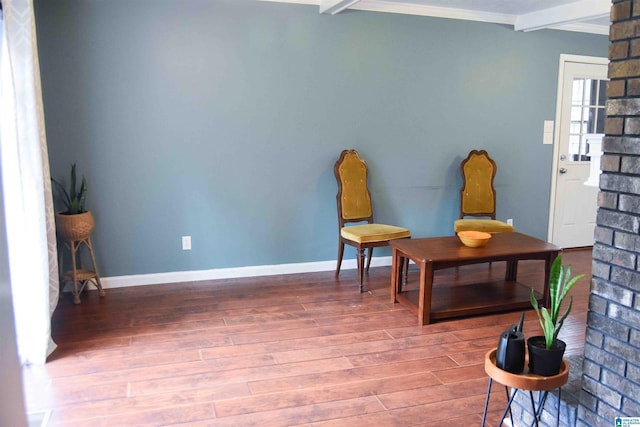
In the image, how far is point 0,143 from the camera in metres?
2.49

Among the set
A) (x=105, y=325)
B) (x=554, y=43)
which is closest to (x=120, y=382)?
(x=105, y=325)

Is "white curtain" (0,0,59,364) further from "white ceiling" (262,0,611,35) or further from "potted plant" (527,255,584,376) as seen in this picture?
"potted plant" (527,255,584,376)

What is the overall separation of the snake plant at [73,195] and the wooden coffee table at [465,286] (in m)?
2.28

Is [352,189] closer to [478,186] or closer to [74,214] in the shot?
[478,186]

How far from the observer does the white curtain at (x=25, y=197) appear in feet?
8.58

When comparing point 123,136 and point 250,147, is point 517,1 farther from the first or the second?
point 123,136

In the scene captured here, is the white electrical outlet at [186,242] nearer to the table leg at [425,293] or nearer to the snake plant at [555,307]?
the table leg at [425,293]

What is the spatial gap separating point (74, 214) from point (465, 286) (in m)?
2.95

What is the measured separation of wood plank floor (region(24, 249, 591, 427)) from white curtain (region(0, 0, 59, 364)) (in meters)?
0.22

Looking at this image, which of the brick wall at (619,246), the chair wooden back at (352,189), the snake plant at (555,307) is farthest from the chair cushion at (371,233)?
the brick wall at (619,246)

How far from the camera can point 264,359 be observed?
2.84m

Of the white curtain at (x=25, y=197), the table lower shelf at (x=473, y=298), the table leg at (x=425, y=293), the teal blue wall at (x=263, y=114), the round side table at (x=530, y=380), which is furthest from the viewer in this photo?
the teal blue wall at (x=263, y=114)

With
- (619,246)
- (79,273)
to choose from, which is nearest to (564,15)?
(619,246)

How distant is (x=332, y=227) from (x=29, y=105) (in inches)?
100
